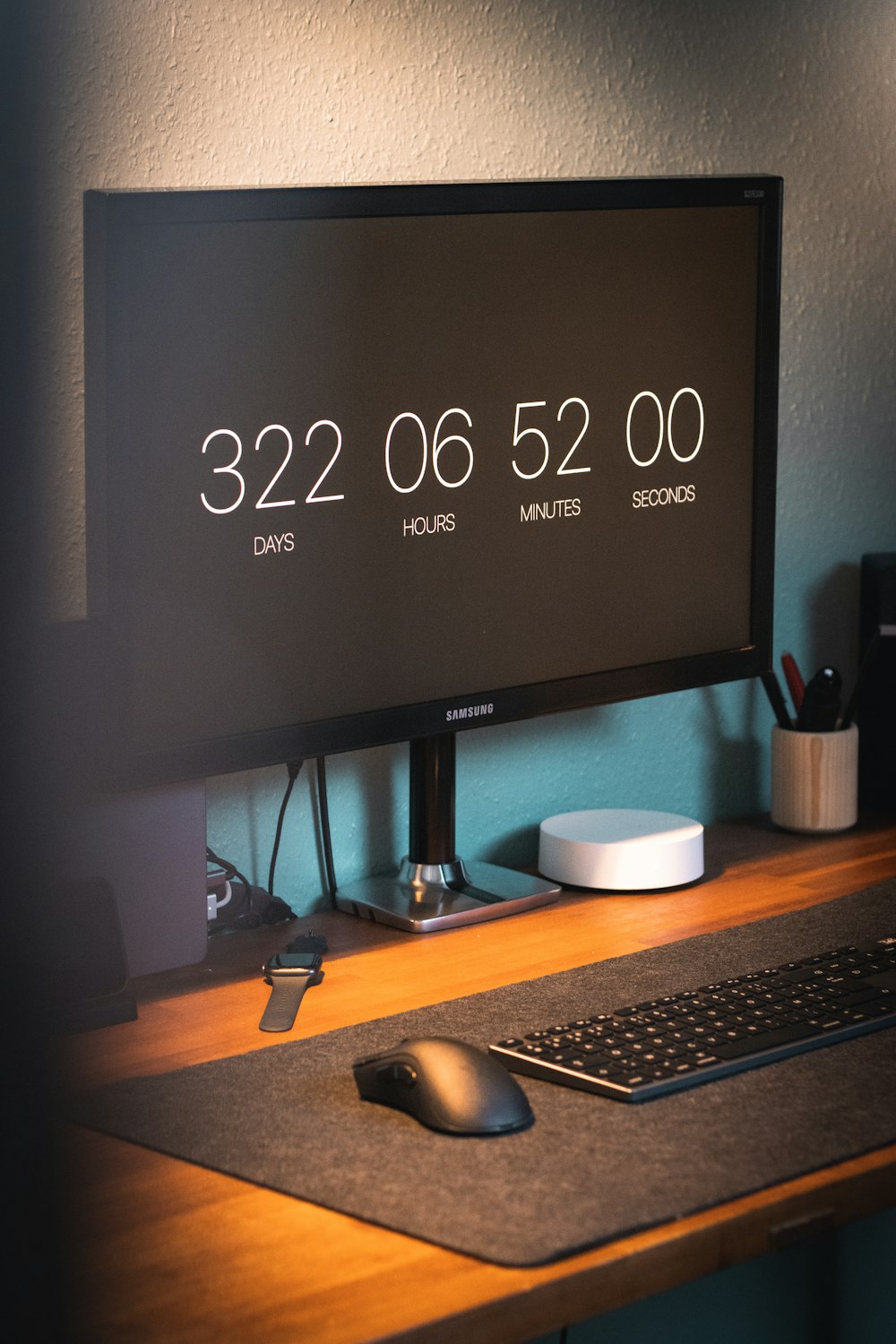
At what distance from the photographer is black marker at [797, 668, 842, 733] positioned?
155cm

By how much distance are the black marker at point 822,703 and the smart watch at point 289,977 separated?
619 millimetres

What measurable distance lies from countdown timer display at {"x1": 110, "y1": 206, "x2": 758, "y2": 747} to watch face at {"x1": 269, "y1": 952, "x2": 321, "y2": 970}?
0.60ft

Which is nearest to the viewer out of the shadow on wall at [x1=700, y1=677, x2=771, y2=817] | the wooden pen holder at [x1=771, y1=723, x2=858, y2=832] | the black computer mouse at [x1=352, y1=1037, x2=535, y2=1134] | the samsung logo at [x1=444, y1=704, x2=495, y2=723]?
the black computer mouse at [x1=352, y1=1037, x2=535, y2=1134]

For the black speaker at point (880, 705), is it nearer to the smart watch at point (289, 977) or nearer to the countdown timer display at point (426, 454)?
the countdown timer display at point (426, 454)

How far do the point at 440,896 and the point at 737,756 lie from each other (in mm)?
509

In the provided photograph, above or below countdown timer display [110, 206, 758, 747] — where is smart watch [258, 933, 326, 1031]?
below

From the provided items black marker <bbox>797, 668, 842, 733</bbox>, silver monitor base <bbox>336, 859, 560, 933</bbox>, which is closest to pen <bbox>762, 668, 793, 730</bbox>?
black marker <bbox>797, 668, 842, 733</bbox>

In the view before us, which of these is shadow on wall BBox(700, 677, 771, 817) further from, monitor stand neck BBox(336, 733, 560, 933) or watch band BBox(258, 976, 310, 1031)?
watch band BBox(258, 976, 310, 1031)

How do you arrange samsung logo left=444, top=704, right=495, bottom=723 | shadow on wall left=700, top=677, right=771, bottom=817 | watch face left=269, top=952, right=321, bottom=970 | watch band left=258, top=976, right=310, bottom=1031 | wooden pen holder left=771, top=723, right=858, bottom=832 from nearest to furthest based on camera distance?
watch band left=258, top=976, right=310, bottom=1031, watch face left=269, top=952, right=321, bottom=970, samsung logo left=444, top=704, right=495, bottom=723, wooden pen holder left=771, top=723, right=858, bottom=832, shadow on wall left=700, top=677, right=771, bottom=817

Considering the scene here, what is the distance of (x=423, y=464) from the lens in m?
1.19

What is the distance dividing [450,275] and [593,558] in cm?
28

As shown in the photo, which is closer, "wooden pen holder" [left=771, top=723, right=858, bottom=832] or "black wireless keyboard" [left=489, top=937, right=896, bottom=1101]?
"black wireless keyboard" [left=489, top=937, right=896, bottom=1101]

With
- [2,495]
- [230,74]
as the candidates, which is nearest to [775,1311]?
[230,74]

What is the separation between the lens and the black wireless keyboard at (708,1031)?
89cm
